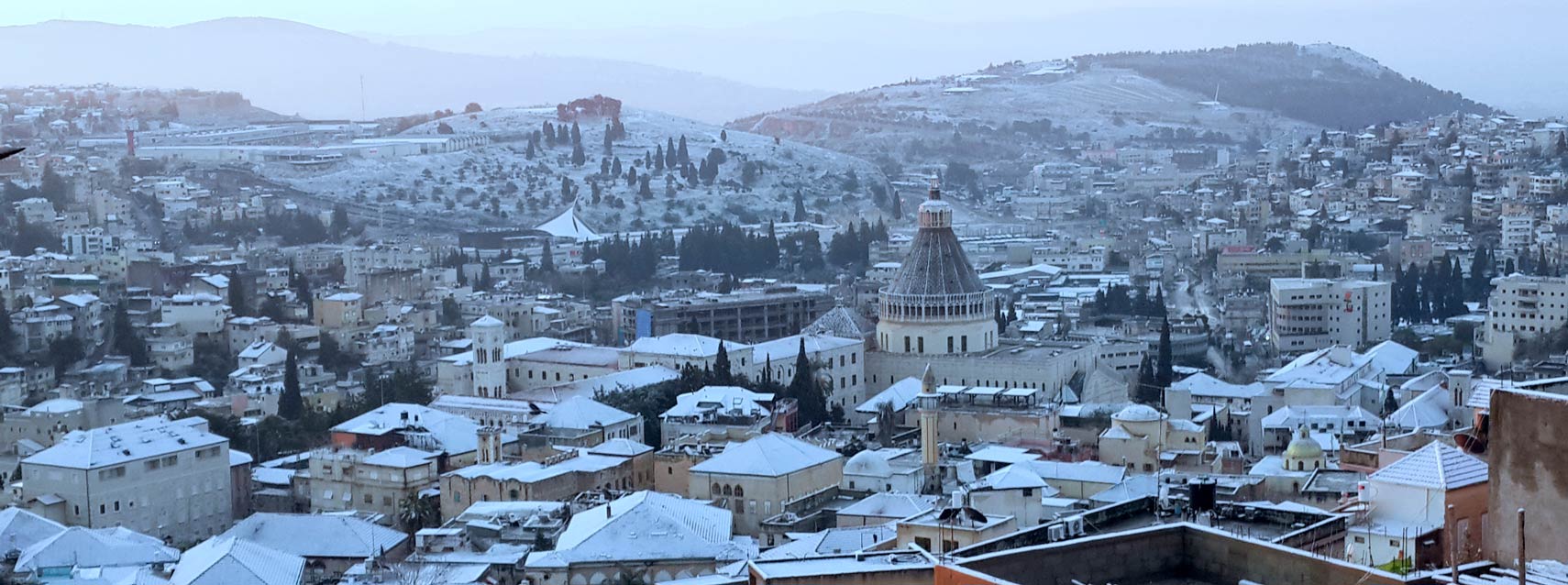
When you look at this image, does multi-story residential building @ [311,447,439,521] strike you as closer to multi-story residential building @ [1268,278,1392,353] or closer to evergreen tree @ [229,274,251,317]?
evergreen tree @ [229,274,251,317]

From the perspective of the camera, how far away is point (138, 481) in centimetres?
2445

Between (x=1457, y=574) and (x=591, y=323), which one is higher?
(x=1457, y=574)

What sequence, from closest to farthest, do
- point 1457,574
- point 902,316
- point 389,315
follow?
point 1457,574 → point 902,316 → point 389,315

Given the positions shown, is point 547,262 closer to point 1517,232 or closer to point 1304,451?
point 1517,232

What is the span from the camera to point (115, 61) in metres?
108

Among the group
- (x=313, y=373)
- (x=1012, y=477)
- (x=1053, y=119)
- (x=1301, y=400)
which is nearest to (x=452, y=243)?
(x=313, y=373)

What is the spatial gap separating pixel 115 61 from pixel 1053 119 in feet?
140

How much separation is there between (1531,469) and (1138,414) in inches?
745

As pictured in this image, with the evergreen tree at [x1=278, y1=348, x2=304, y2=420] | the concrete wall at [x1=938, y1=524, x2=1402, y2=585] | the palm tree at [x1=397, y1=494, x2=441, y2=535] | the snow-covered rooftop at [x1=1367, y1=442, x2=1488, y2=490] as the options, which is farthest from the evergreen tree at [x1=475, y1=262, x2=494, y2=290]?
the concrete wall at [x1=938, y1=524, x2=1402, y2=585]

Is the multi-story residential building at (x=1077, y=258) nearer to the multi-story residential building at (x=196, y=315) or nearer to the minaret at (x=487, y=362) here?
the multi-story residential building at (x=196, y=315)

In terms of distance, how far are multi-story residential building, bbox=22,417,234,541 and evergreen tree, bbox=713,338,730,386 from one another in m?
6.85

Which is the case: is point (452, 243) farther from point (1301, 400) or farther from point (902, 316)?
point (1301, 400)

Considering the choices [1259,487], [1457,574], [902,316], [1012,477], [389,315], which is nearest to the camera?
[1457,574]

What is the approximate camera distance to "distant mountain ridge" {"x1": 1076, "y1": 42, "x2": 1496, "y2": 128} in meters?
122
